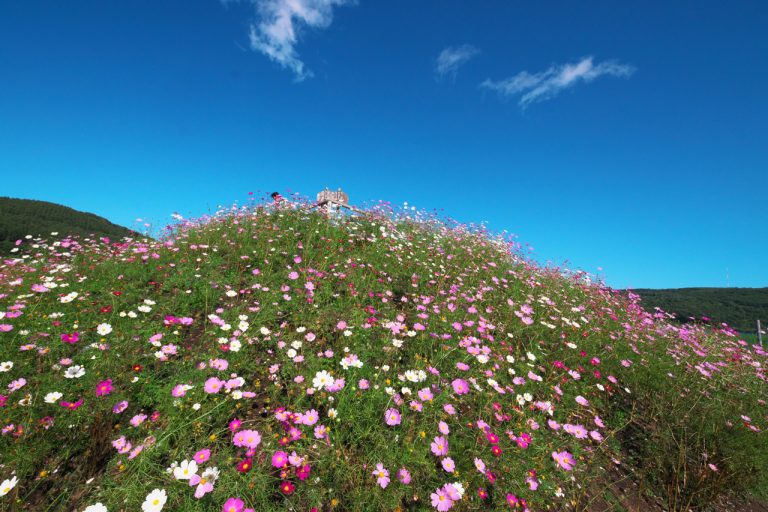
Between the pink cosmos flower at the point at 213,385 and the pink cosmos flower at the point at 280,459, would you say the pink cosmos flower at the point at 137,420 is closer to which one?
the pink cosmos flower at the point at 213,385

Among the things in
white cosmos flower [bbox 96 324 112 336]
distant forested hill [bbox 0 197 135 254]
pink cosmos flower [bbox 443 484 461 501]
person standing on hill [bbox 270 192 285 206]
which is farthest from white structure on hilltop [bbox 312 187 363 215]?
distant forested hill [bbox 0 197 135 254]

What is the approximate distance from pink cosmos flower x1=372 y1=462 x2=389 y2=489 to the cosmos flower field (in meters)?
0.01

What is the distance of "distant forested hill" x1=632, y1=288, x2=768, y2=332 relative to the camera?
4141 cm

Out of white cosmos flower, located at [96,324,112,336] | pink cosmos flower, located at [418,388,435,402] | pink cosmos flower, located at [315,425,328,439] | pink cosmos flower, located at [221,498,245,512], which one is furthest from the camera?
white cosmos flower, located at [96,324,112,336]

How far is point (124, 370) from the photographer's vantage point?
2453 mm

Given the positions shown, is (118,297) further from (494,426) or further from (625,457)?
(625,457)

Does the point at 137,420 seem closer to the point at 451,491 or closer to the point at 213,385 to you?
the point at 213,385

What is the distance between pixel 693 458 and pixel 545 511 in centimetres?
166

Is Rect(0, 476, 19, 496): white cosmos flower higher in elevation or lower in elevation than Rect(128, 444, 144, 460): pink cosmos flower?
lower

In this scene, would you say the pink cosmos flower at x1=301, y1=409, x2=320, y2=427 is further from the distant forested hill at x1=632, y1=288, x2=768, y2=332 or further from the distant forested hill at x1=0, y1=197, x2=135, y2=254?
the distant forested hill at x1=0, y1=197, x2=135, y2=254

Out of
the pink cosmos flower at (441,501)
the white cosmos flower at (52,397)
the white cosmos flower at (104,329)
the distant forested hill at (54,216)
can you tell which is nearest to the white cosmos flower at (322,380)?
the pink cosmos flower at (441,501)

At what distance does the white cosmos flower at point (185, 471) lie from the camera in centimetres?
158

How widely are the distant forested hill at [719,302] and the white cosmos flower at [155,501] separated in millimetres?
50849

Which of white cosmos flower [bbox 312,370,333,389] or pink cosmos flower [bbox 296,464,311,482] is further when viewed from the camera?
white cosmos flower [bbox 312,370,333,389]
